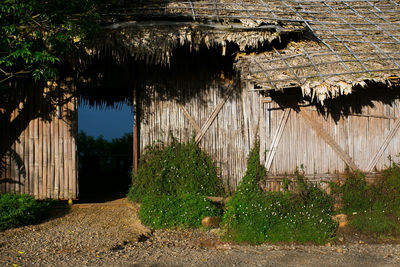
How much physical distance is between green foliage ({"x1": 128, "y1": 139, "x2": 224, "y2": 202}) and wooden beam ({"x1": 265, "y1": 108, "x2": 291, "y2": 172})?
4.01ft

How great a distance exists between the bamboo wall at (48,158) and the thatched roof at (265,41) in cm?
205

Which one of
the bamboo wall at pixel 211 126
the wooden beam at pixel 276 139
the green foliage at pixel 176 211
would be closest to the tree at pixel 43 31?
the bamboo wall at pixel 211 126

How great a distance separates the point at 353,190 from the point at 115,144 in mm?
7894

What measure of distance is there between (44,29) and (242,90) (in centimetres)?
376

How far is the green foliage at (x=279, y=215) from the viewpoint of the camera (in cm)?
527

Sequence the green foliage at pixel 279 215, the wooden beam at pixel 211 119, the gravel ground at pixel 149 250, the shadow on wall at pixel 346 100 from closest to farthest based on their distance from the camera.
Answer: the gravel ground at pixel 149 250, the green foliage at pixel 279 215, the shadow on wall at pixel 346 100, the wooden beam at pixel 211 119

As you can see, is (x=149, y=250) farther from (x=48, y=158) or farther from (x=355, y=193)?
(x=355, y=193)

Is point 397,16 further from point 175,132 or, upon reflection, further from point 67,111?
point 67,111

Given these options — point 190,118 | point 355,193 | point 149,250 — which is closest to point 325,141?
point 355,193

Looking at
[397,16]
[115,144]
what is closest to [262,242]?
[397,16]

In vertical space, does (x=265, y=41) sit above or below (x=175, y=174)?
above

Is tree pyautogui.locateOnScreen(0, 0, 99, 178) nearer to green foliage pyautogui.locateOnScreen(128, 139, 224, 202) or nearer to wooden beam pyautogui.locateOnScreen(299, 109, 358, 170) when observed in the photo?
green foliage pyautogui.locateOnScreen(128, 139, 224, 202)

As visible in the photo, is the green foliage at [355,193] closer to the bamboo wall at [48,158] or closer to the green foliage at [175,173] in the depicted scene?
the green foliage at [175,173]

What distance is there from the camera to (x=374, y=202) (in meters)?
6.04
